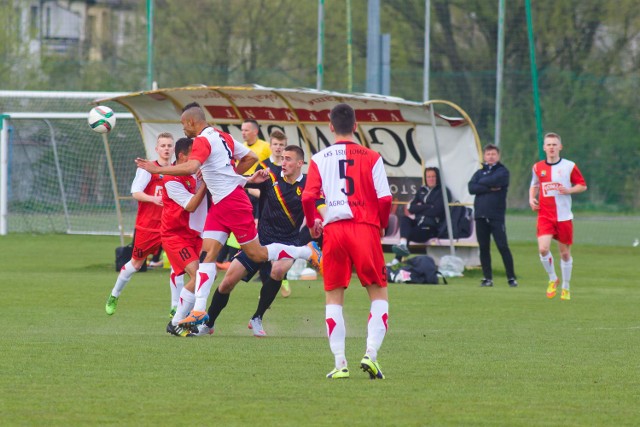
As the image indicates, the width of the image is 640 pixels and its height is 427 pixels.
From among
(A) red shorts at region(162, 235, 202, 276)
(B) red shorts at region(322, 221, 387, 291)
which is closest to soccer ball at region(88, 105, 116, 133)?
(A) red shorts at region(162, 235, 202, 276)

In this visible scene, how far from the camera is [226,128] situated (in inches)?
842

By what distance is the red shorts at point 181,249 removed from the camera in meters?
11.5

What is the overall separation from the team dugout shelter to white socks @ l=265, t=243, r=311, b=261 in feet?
28.8

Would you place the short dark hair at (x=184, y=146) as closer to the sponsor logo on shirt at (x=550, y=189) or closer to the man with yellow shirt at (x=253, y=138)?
the man with yellow shirt at (x=253, y=138)

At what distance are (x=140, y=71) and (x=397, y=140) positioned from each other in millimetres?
23266

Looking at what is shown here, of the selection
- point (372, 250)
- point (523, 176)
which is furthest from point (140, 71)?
point (372, 250)

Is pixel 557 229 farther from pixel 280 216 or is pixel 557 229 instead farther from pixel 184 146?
pixel 184 146

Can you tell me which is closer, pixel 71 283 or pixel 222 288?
pixel 222 288

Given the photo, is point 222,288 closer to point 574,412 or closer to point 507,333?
point 507,333

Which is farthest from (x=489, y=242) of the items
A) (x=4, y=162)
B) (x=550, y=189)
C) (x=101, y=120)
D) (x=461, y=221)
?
(x=4, y=162)

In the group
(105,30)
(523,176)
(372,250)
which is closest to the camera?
(372,250)

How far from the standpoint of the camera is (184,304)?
11227 mm

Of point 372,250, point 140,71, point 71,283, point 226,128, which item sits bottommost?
point 71,283

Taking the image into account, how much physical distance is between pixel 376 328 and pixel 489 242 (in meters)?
10.1
